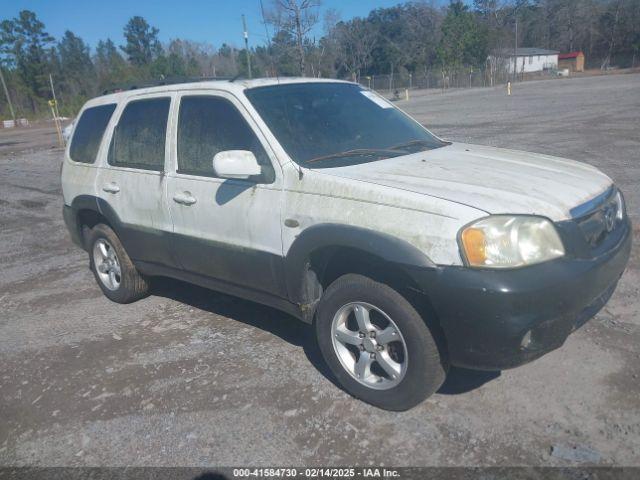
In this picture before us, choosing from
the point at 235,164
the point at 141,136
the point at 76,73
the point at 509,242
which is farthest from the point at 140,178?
the point at 76,73

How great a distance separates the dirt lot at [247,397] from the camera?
9.46 ft

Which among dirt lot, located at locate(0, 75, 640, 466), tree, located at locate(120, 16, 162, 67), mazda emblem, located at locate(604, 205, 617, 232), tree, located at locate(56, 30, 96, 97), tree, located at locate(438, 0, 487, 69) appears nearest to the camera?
dirt lot, located at locate(0, 75, 640, 466)

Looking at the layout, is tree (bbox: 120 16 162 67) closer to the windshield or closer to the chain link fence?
the chain link fence

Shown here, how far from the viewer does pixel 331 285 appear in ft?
10.7

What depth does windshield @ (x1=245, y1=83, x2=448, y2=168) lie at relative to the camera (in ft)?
11.7

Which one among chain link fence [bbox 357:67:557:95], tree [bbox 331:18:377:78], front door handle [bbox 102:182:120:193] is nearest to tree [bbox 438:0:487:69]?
chain link fence [bbox 357:67:557:95]

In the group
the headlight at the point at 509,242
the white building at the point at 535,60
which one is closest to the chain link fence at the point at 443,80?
the white building at the point at 535,60

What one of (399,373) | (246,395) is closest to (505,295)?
(399,373)

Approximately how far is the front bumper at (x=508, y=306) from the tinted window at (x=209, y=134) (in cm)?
143

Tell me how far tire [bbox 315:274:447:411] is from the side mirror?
0.87 m

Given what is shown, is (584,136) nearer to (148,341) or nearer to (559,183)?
(559,183)

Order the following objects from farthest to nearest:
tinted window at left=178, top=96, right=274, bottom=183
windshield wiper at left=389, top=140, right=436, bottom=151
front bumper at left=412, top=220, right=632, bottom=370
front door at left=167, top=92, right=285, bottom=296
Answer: windshield wiper at left=389, top=140, right=436, bottom=151 → tinted window at left=178, top=96, right=274, bottom=183 → front door at left=167, top=92, right=285, bottom=296 → front bumper at left=412, top=220, right=632, bottom=370

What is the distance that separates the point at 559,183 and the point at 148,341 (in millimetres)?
3255

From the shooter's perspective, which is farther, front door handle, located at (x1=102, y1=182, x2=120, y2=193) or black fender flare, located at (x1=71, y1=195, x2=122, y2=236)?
black fender flare, located at (x1=71, y1=195, x2=122, y2=236)
